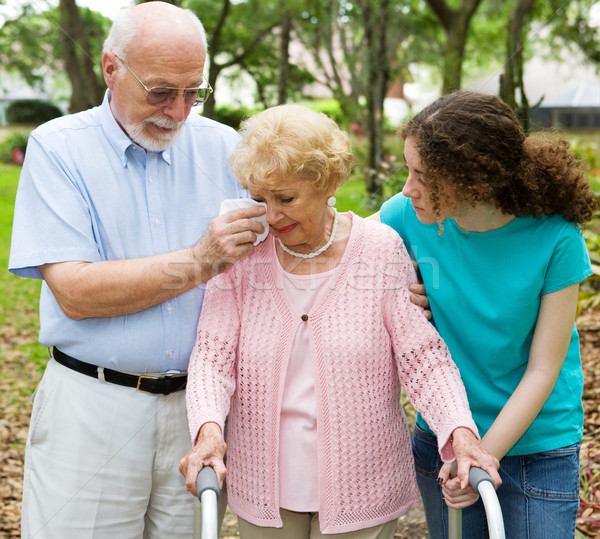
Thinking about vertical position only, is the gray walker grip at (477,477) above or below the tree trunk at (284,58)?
below

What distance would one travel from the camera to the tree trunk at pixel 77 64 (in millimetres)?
8242

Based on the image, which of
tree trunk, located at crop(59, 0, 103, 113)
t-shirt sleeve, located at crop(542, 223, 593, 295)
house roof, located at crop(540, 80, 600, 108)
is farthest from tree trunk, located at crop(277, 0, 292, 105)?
house roof, located at crop(540, 80, 600, 108)

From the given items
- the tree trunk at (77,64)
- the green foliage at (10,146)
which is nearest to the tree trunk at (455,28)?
the tree trunk at (77,64)

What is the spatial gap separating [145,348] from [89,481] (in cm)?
50

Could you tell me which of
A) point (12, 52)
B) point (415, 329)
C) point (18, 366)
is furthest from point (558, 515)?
point (12, 52)

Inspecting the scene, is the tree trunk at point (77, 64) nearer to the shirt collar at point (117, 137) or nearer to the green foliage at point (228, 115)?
the shirt collar at point (117, 137)

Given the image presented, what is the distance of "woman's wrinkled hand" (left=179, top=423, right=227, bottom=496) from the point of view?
196 cm

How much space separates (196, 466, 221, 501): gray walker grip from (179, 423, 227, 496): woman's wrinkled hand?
0.14ft

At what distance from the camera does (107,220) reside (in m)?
2.36

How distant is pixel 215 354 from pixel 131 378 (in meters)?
0.36

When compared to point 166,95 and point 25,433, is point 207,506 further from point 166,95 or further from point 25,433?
point 25,433

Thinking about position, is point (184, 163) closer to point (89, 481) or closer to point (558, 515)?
point (89, 481)

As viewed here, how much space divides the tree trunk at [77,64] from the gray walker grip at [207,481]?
6.58 m

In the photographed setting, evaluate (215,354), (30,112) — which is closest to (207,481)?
(215,354)
